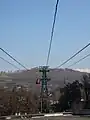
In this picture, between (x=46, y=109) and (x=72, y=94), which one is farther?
(x=72, y=94)

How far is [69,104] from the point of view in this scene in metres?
80.9

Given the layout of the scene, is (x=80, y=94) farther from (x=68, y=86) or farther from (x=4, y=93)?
(x=4, y=93)


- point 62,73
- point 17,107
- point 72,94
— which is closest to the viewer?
point 17,107

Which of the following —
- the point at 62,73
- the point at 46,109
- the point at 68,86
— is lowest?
the point at 46,109

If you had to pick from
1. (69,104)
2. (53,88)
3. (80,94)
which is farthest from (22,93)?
(53,88)

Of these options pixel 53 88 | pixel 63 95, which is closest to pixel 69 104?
pixel 63 95

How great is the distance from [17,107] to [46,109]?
8853 millimetres

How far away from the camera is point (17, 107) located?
70.8 meters

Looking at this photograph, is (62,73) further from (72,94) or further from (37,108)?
(37,108)

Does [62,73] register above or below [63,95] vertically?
above

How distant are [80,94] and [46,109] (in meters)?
14.5

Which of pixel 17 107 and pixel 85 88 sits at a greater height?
pixel 85 88

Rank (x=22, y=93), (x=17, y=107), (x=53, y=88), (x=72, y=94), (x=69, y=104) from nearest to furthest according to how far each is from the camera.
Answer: (x=17, y=107), (x=22, y=93), (x=69, y=104), (x=72, y=94), (x=53, y=88)

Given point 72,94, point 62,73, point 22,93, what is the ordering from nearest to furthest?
point 22,93 < point 72,94 < point 62,73
